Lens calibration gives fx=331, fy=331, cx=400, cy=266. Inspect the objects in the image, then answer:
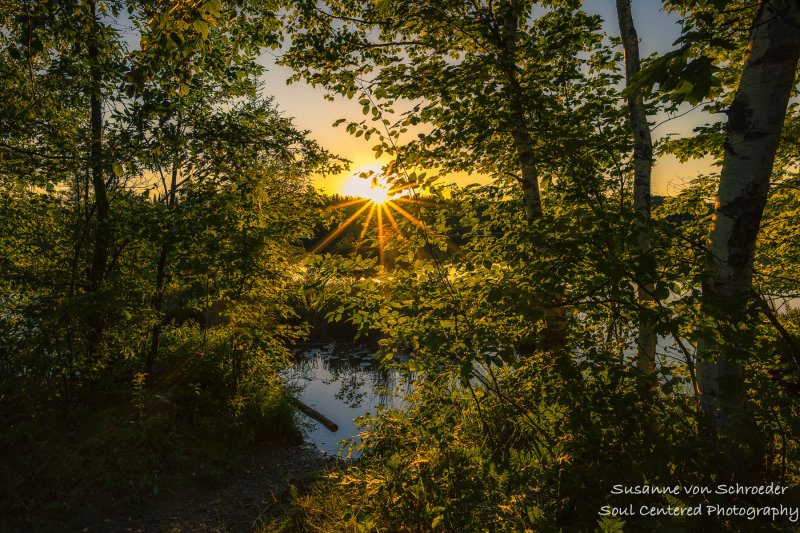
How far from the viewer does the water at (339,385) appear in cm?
834

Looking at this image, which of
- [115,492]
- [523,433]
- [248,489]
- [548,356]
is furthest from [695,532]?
[115,492]

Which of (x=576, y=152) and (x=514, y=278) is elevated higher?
(x=576, y=152)

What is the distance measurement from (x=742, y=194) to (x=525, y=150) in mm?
2425

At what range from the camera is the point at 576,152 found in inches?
138

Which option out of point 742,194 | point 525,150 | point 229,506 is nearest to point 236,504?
point 229,506

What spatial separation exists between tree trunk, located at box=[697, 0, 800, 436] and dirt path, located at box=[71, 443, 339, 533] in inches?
206

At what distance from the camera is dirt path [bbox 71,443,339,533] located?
4.38 meters

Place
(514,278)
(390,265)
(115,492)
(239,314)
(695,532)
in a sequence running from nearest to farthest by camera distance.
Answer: (695,532) → (514,278) → (390,265) → (115,492) → (239,314)

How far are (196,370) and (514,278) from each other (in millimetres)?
7018

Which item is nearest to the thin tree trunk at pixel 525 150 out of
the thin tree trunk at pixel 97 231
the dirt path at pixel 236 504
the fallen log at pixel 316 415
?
the dirt path at pixel 236 504

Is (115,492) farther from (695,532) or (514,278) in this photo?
(695,532)

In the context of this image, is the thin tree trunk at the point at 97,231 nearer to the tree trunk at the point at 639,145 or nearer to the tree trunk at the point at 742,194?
the tree trunk at the point at 742,194

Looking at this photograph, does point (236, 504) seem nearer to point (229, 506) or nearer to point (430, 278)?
point (229, 506)

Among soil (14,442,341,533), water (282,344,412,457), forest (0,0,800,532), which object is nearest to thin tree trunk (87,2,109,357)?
forest (0,0,800,532)
